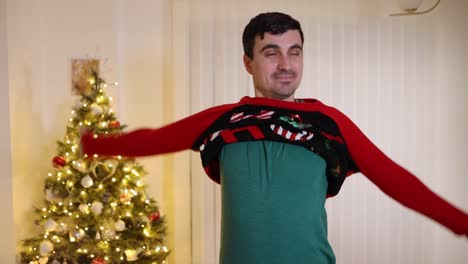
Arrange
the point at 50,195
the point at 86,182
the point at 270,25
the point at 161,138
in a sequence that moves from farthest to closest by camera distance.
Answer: the point at 50,195 → the point at 86,182 → the point at 161,138 → the point at 270,25

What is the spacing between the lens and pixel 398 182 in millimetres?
1099

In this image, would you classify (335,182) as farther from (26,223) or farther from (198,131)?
(26,223)

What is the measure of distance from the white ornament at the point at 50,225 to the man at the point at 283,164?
186cm

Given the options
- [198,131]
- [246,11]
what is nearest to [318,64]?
[246,11]

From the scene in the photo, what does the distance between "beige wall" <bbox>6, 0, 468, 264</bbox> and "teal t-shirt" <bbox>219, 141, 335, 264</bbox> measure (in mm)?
2022

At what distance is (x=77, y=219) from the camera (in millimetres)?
2707

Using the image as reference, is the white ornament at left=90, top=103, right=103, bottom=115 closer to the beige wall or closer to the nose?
the beige wall

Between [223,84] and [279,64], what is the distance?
1957 mm

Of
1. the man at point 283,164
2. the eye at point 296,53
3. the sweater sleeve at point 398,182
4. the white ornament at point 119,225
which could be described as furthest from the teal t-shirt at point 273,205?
the white ornament at point 119,225

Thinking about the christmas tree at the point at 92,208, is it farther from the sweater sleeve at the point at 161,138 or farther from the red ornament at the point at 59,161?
the sweater sleeve at the point at 161,138

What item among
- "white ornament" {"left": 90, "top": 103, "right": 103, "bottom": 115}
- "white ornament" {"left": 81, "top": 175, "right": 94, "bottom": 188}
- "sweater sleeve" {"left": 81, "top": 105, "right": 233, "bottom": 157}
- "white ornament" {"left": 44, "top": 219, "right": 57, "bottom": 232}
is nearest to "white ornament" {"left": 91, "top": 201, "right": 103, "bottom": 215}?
"white ornament" {"left": 81, "top": 175, "right": 94, "bottom": 188}

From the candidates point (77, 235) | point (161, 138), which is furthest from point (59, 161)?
point (161, 138)

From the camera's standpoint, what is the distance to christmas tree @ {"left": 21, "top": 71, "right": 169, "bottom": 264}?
2.70m

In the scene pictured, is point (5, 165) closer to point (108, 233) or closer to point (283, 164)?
point (108, 233)
